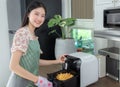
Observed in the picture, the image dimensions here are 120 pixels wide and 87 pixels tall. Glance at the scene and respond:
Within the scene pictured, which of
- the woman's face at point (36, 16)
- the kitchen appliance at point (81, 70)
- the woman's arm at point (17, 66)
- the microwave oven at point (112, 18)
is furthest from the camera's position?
the kitchen appliance at point (81, 70)

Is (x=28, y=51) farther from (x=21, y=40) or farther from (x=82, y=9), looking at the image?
(x=82, y=9)

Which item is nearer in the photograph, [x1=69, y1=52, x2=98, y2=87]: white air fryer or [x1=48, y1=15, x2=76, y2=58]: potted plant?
[x1=69, y1=52, x2=98, y2=87]: white air fryer

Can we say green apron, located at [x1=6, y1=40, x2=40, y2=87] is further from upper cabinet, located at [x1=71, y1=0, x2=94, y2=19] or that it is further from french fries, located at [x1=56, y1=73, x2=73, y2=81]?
upper cabinet, located at [x1=71, y1=0, x2=94, y2=19]

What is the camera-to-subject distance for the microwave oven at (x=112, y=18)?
1.34 metres

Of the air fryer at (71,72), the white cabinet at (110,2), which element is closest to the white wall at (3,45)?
the air fryer at (71,72)

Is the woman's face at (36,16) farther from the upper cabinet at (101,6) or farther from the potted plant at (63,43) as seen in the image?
the potted plant at (63,43)

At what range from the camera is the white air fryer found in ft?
4.87

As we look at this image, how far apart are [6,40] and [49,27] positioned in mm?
678

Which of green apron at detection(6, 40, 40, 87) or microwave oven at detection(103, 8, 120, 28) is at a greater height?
microwave oven at detection(103, 8, 120, 28)

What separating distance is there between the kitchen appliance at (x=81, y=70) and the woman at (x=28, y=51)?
213 millimetres

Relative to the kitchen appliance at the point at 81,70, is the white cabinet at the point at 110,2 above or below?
above

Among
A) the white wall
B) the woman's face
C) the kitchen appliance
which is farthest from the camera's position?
the white wall

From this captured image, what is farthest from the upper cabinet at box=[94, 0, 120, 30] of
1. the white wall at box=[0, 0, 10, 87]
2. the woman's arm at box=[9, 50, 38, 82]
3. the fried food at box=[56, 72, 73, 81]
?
the white wall at box=[0, 0, 10, 87]

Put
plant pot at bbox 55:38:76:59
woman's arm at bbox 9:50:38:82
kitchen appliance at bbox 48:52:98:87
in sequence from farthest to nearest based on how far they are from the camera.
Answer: plant pot at bbox 55:38:76:59
kitchen appliance at bbox 48:52:98:87
woman's arm at bbox 9:50:38:82
